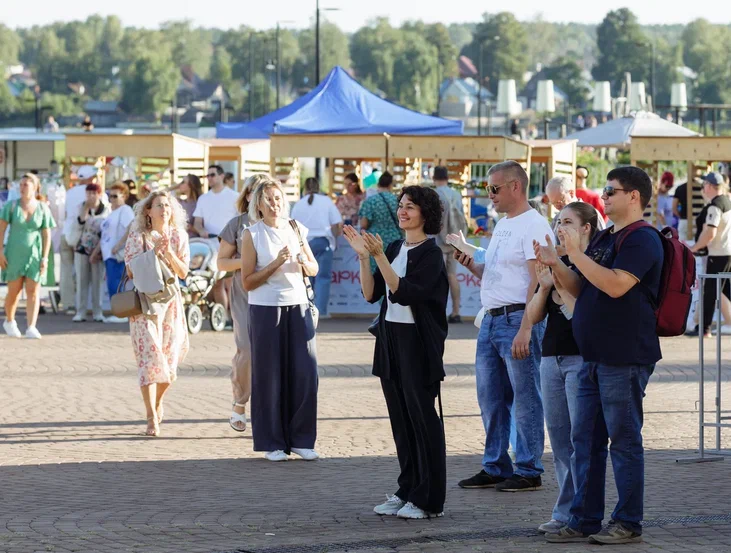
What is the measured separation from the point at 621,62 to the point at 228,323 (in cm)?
18201

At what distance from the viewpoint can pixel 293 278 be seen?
9.10 metres

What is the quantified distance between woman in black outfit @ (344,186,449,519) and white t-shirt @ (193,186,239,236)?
34.9 feet

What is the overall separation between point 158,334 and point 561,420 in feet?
14.0

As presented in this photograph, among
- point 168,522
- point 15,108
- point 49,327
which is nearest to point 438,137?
point 49,327

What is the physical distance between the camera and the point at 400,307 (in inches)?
282

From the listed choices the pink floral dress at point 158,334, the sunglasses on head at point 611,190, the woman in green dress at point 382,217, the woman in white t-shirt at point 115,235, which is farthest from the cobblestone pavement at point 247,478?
the woman in white t-shirt at point 115,235

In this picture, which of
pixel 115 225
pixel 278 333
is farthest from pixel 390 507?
pixel 115 225

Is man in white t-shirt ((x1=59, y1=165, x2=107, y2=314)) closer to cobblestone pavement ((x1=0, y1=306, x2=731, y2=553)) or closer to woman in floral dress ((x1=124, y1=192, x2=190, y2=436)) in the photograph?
cobblestone pavement ((x1=0, y1=306, x2=731, y2=553))

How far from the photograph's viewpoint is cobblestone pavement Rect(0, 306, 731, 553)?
6477mm

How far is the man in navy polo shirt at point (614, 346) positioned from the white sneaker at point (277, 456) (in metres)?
2.83

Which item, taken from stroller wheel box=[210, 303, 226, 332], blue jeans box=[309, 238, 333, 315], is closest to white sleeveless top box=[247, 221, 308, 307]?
stroller wheel box=[210, 303, 226, 332]

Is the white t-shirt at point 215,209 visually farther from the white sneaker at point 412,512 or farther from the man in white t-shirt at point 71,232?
the white sneaker at point 412,512

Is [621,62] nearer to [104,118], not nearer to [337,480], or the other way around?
[104,118]

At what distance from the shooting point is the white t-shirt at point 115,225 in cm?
1709
